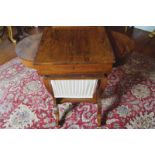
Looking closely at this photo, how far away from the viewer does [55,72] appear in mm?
1020

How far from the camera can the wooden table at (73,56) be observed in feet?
Answer: 3.18

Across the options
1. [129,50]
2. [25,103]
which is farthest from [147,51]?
[25,103]

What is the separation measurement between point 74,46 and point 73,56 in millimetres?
135

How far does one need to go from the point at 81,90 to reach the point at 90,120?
0.39m

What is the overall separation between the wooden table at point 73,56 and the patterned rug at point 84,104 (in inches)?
10.4

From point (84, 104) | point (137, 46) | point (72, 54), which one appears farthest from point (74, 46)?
point (137, 46)

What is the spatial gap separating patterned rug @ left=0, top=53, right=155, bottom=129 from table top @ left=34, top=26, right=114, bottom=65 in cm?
67

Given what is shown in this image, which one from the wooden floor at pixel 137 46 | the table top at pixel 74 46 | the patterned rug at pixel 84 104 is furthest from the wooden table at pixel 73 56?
the wooden floor at pixel 137 46

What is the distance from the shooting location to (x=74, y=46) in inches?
43.9

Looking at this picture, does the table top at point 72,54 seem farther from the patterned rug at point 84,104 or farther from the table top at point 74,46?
the patterned rug at point 84,104

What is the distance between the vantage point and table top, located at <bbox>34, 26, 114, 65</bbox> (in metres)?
0.98

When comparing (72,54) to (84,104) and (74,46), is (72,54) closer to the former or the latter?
(74,46)

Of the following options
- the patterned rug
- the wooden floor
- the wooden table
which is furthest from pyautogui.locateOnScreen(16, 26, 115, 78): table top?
the wooden floor

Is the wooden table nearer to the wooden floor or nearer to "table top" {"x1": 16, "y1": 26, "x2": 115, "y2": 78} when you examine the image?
"table top" {"x1": 16, "y1": 26, "x2": 115, "y2": 78}
